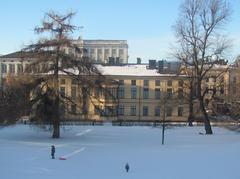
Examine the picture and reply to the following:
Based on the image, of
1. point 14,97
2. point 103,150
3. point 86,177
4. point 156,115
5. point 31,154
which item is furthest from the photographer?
point 156,115

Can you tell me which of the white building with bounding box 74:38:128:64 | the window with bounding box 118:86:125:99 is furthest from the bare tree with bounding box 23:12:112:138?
the white building with bounding box 74:38:128:64

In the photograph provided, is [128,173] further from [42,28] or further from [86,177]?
[42,28]

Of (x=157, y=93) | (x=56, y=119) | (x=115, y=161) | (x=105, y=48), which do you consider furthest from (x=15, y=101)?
(x=105, y=48)

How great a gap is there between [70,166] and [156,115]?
71.0 metres

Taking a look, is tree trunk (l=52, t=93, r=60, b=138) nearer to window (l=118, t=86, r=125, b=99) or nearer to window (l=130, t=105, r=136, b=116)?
window (l=118, t=86, r=125, b=99)

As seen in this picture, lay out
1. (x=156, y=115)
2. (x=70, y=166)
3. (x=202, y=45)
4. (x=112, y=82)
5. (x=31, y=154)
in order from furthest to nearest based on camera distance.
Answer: (x=156, y=115)
(x=202, y=45)
(x=112, y=82)
(x=31, y=154)
(x=70, y=166)

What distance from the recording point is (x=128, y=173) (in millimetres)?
27953

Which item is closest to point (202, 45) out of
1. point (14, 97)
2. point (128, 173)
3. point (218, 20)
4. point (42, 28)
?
point (218, 20)

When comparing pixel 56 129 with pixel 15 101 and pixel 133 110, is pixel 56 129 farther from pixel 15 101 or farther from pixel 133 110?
pixel 133 110

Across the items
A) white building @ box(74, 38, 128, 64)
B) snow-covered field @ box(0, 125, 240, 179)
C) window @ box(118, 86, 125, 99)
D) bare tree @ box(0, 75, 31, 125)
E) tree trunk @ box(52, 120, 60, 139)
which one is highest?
white building @ box(74, 38, 128, 64)

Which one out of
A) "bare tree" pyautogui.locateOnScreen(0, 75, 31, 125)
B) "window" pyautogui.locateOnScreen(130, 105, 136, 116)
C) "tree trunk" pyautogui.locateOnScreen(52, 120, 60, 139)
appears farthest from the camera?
"window" pyautogui.locateOnScreen(130, 105, 136, 116)

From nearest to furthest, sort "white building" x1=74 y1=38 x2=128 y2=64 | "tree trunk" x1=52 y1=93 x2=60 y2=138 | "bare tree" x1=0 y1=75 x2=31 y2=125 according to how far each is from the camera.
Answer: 1. "bare tree" x1=0 y1=75 x2=31 y2=125
2. "tree trunk" x1=52 y1=93 x2=60 y2=138
3. "white building" x1=74 y1=38 x2=128 y2=64

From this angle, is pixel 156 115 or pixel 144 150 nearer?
pixel 144 150

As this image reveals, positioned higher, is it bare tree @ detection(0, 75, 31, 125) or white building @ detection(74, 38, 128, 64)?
white building @ detection(74, 38, 128, 64)
